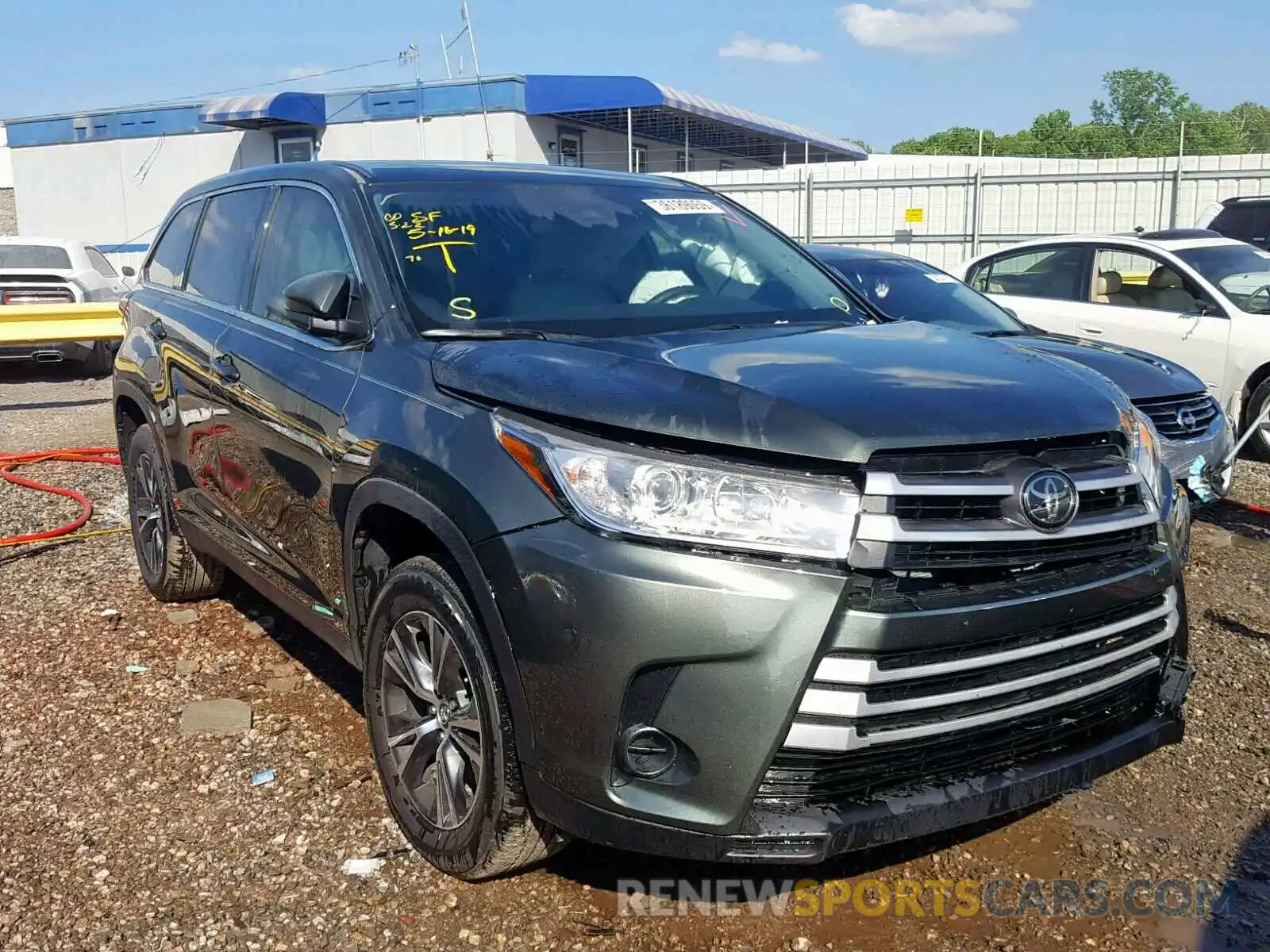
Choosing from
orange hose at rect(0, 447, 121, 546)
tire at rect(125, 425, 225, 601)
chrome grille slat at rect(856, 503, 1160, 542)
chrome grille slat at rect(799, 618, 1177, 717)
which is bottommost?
orange hose at rect(0, 447, 121, 546)

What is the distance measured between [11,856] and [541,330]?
6.81 feet

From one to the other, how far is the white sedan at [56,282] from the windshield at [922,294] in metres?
9.25

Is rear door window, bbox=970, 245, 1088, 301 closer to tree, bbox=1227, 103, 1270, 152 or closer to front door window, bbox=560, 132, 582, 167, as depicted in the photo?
tree, bbox=1227, 103, 1270, 152

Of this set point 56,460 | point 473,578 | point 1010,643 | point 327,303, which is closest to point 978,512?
point 1010,643

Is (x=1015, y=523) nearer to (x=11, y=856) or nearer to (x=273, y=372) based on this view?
(x=273, y=372)

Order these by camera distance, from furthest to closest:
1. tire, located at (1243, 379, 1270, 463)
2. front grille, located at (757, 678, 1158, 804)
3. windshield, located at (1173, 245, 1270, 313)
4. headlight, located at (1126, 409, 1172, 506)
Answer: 1. windshield, located at (1173, 245, 1270, 313)
2. tire, located at (1243, 379, 1270, 463)
3. headlight, located at (1126, 409, 1172, 506)
4. front grille, located at (757, 678, 1158, 804)

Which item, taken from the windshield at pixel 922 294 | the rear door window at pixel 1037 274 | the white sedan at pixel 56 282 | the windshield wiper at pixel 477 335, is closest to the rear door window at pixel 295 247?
the windshield wiper at pixel 477 335

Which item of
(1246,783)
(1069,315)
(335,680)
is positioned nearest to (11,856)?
(335,680)

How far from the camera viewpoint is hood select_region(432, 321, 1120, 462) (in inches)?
97.1

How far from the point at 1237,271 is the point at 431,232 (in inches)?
300

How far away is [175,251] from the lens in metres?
5.30

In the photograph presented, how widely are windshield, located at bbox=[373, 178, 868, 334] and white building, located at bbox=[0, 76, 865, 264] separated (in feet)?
71.6

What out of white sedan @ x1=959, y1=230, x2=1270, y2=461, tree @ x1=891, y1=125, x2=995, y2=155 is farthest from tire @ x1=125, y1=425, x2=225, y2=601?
tree @ x1=891, y1=125, x2=995, y2=155

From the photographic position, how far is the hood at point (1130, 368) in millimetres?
6227
